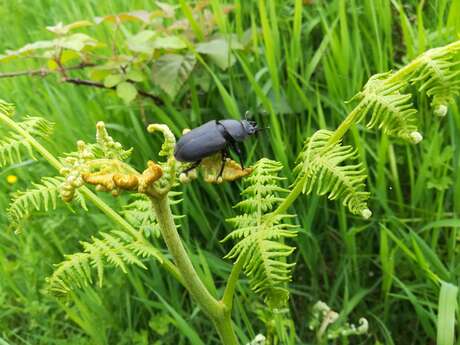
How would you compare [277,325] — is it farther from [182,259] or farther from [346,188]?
[346,188]

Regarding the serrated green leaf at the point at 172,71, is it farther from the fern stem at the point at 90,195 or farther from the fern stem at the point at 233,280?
the fern stem at the point at 233,280

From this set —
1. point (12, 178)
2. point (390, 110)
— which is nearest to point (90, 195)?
point (390, 110)

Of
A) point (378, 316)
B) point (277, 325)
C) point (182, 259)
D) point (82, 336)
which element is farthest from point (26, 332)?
point (378, 316)

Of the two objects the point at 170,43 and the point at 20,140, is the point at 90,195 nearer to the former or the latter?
the point at 20,140

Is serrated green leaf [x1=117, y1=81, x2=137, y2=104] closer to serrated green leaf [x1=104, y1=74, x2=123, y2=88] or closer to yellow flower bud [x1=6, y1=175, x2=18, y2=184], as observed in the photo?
serrated green leaf [x1=104, y1=74, x2=123, y2=88]

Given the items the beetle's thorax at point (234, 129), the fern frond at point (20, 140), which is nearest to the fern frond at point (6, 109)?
the fern frond at point (20, 140)

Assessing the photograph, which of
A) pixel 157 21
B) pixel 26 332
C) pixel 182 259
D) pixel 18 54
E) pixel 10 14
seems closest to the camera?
pixel 182 259
